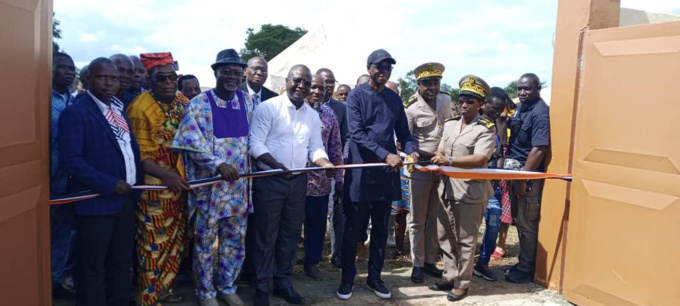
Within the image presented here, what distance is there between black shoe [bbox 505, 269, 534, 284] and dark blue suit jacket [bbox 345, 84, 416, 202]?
5.64 ft

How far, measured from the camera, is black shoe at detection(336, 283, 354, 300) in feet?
14.4

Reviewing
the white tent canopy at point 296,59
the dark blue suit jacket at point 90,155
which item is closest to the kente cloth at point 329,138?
the dark blue suit jacket at point 90,155

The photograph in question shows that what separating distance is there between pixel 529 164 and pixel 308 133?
231 centimetres

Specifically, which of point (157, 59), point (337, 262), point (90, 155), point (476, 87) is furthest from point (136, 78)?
point (476, 87)

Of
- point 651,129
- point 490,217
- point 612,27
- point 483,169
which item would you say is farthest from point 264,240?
point 612,27

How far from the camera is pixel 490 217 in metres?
5.35

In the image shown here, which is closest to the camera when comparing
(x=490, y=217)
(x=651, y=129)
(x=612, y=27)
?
(x=651, y=129)

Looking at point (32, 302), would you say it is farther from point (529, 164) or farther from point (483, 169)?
point (529, 164)

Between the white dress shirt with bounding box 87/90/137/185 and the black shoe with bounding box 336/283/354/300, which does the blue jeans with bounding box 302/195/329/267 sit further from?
the white dress shirt with bounding box 87/90/137/185

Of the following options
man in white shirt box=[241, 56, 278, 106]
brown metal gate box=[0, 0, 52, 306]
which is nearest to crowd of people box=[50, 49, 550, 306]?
brown metal gate box=[0, 0, 52, 306]

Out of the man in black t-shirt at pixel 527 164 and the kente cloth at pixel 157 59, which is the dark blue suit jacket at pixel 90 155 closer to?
the kente cloth at pixel 157 59

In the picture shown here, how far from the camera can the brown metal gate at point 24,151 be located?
2.43 metres

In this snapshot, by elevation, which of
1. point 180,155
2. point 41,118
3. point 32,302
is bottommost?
point 32,302

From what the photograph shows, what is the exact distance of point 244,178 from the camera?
3.93 metres
